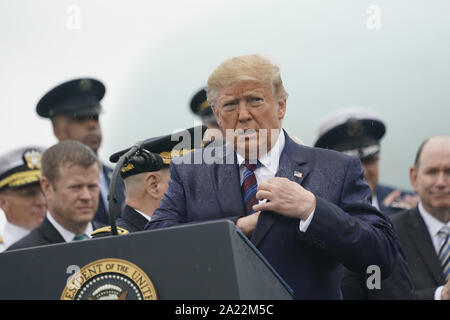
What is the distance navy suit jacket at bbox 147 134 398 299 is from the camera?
2.44m

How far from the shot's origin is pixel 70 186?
4.52 m

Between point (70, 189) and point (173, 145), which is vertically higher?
point (173, 145)

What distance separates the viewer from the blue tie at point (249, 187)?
106 inches

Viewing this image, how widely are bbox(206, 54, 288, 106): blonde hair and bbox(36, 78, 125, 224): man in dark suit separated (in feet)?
8.56

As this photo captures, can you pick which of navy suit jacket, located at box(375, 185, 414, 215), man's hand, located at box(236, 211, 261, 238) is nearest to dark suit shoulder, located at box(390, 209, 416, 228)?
navy suit jacket, located at box(375, 185, 414, 215)

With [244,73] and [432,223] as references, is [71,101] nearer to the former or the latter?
[432,223]

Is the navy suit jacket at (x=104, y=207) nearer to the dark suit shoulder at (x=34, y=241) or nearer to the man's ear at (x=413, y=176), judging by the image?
the dark suit shoulder at (x=34, y=241)

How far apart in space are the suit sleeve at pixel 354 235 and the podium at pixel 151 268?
391 mm

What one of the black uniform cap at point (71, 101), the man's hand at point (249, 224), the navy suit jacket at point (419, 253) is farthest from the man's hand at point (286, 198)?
the black uniform cap at point (71, 101)

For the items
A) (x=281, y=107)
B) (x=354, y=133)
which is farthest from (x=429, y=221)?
(x=281, y=107)

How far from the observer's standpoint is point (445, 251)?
4.22 meters

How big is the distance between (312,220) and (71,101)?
3451mm
